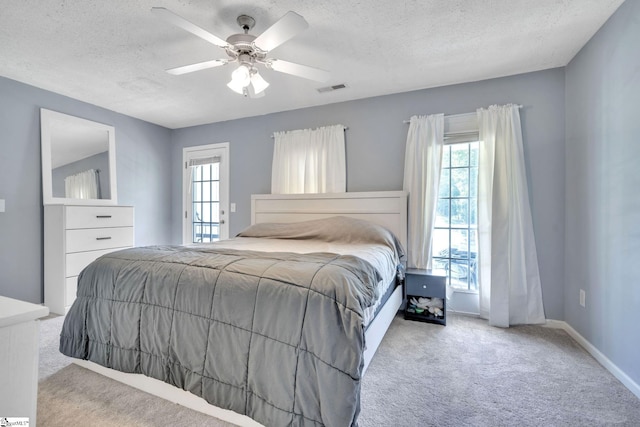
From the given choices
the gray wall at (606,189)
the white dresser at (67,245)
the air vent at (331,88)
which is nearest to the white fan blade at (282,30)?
the air vent at (331,88)

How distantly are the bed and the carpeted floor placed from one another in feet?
0.48

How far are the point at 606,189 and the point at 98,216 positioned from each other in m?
4.67

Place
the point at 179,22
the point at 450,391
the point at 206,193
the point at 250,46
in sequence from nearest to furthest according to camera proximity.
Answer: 1. the point at 179,22
2. the point at 450,391
3. the point at 250,46
4. the point at 206,193

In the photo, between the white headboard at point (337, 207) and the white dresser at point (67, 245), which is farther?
the white headboard at point (337, 207)

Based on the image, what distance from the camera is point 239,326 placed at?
1.33 m

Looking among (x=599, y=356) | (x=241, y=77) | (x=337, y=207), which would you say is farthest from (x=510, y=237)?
(x=241, y=77)

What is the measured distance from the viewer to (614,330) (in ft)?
6.07

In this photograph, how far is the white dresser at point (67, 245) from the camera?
2893mm

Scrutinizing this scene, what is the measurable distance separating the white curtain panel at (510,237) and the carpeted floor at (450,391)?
35 centimetres

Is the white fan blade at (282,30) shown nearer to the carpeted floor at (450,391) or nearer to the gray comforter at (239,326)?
the gray comforter at (239,326)

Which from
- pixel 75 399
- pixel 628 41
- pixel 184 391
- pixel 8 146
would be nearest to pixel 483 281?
pixel 628 41

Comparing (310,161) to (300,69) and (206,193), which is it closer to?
(300,69)

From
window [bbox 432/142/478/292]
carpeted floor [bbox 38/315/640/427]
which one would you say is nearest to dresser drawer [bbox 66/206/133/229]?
carpeted floor [bbox 38/315/640/427]

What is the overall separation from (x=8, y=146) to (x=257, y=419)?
3.66m
